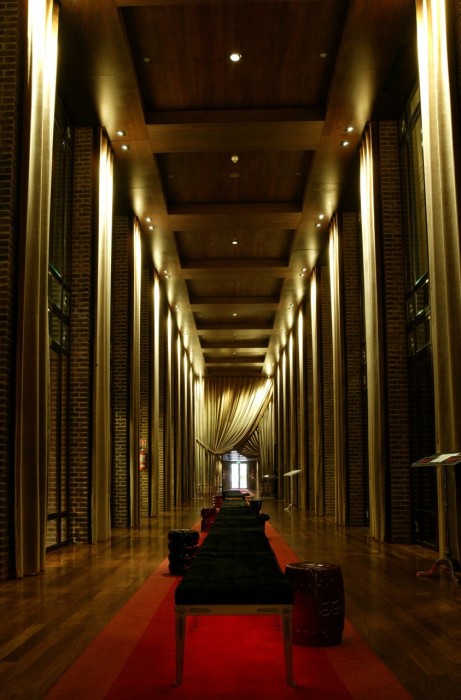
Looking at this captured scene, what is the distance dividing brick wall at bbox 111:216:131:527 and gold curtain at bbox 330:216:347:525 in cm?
372

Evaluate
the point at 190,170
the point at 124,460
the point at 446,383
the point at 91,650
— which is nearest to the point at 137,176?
the point at 190,170

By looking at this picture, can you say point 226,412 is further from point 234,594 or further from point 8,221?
point 234,594

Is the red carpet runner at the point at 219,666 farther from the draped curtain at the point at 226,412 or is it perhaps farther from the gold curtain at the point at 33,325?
the draped curtain at the point at 226,412

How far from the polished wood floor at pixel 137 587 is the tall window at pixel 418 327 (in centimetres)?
66

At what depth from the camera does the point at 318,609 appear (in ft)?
13.7

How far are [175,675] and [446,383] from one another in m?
4.35

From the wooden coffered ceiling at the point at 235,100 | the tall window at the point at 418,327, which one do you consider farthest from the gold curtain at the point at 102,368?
the tall window at the point at 418,327

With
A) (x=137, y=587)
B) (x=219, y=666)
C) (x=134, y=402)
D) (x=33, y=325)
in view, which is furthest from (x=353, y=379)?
(x=219, y=666)

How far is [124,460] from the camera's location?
12.6 m

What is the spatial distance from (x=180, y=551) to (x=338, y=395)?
636 cm

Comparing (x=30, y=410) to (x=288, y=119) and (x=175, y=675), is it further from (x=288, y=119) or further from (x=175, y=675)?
(x=288, y=119)

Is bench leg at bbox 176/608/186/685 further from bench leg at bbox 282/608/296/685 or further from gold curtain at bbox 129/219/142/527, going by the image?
gold curtain at bbox 129/219/142/527

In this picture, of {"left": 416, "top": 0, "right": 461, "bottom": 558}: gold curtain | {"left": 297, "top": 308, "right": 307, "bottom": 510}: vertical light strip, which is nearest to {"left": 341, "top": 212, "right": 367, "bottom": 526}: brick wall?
{"left": 297, "top": 308, "right": 307, "bottom": 510}: vertical light strip

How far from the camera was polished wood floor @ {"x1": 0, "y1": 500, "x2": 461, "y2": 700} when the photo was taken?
11.8ft
